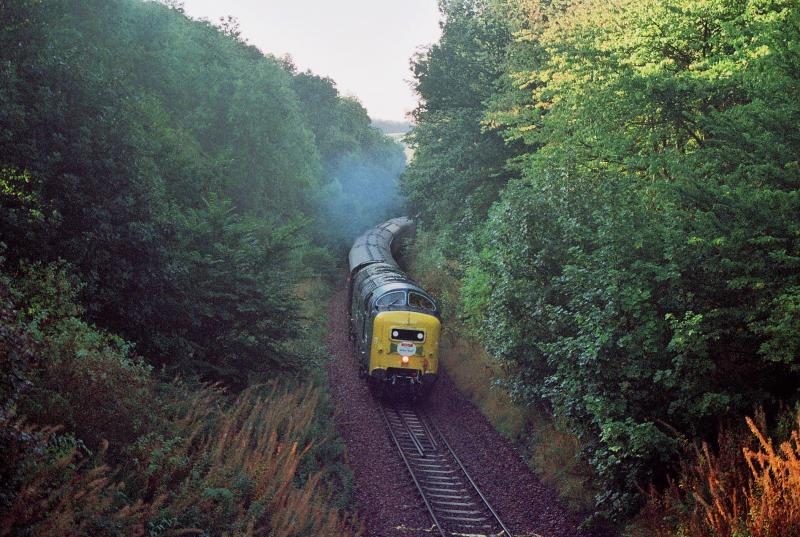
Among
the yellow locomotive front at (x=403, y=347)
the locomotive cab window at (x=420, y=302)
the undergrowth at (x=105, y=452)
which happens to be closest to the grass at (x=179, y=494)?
the undergrowth at (x=105, y=452)

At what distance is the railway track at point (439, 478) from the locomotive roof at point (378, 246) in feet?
31.8

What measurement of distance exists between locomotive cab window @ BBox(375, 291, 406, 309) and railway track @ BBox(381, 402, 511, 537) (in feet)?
10.0

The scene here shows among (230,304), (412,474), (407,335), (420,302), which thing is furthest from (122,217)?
(420,302)

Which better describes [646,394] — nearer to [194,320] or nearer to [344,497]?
[344,497]

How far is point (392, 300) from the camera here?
1906 cm

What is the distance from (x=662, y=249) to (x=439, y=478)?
24.0ft

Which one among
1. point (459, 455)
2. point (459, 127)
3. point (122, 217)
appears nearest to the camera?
point (122, 217)

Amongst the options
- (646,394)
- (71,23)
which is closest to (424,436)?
(646,394)

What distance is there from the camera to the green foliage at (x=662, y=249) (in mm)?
9383

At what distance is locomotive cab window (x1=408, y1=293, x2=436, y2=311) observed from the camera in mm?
19184

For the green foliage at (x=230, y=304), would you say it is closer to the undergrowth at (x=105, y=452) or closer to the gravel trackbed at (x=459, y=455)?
the gravel trackbed at (x=459, y=455)

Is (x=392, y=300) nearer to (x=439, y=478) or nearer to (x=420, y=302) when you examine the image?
(x=420, y=302)

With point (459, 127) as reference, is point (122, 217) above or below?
below

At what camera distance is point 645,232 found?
1066cm
